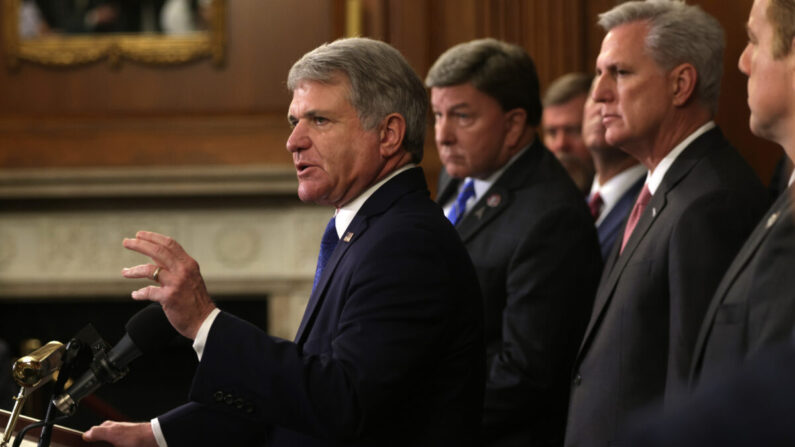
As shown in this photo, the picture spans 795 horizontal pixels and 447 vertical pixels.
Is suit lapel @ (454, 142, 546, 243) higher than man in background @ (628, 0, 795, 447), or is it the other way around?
man in background @ (628, 0, 795, 447)

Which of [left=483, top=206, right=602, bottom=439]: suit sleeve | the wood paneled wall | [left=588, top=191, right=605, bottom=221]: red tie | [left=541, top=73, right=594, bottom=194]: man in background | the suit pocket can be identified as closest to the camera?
the suit pocket

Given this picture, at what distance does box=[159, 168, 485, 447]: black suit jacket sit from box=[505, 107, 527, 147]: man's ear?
0.97 metres

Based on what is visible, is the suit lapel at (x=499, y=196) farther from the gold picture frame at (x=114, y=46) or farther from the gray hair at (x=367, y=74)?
the gold picture frame at (x=114, y=46)

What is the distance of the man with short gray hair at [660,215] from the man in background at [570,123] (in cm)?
152

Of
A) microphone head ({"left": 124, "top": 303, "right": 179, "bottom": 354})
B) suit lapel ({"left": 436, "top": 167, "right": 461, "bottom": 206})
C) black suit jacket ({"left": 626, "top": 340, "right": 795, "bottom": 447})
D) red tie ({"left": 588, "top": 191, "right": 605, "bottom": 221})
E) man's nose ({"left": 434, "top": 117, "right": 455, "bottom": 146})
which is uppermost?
black suit jacket ({"left": 626, "top": 340, "right": 795, "bottom": 447})

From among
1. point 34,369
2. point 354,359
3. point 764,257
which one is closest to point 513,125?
point 354,359

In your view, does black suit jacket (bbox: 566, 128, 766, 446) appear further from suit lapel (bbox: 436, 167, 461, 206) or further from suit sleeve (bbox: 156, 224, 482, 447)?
suit lapel (bbox: 436, 167, 461, 206)

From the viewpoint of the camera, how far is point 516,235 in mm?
2588

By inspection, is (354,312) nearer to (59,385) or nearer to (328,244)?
(328,244)

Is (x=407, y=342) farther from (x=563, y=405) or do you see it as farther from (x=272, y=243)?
(x=272, y=243)

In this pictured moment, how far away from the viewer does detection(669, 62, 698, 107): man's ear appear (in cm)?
233

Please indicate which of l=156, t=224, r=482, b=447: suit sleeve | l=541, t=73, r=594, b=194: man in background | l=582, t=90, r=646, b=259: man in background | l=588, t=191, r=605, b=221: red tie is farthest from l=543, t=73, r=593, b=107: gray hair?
l=156, t=224, r=482, b=447: suit sleeve

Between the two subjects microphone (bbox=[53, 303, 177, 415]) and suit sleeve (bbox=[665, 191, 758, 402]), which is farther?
suit sleeve (bbox=[665, 191, 758, 402])

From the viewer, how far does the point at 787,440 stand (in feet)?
2.25
